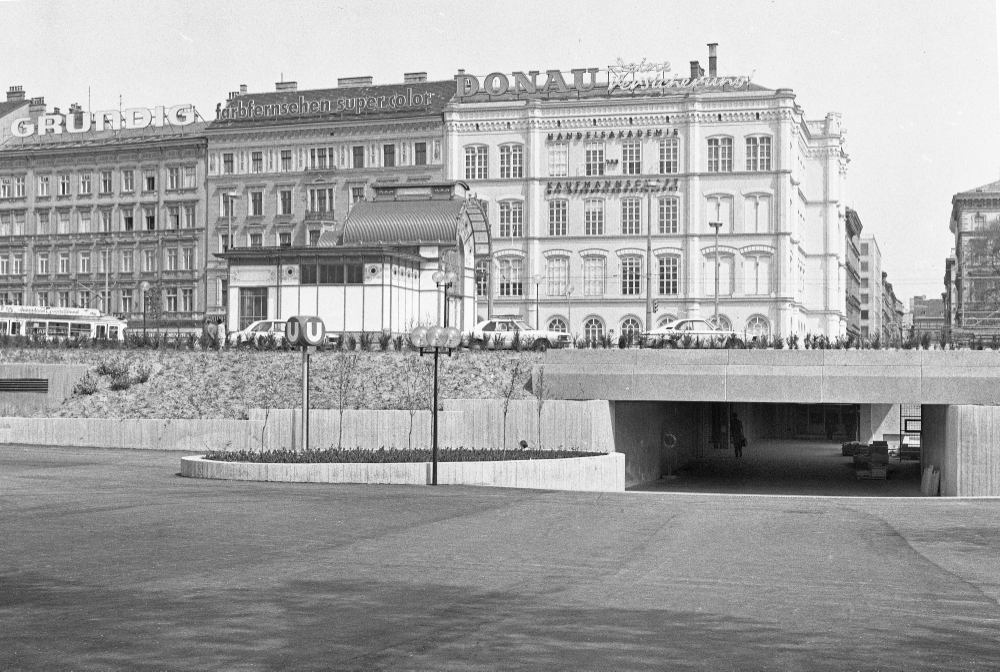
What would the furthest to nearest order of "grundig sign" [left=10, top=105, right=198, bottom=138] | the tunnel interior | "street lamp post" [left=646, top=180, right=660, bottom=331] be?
"grundig sign" [left=10, top=105, right=198, bottom=138], "street lamp post" [left=646, top=180, right=660, bottom=331], the tunnel interior

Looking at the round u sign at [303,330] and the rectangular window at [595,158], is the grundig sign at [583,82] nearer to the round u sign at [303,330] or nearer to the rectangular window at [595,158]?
the rectangular window at [595,158]

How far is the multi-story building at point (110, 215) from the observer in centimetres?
9081

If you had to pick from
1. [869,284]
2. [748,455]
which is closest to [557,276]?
[748,455]

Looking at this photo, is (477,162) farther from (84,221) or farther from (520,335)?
(520,335)

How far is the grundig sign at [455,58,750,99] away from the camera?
83.0m

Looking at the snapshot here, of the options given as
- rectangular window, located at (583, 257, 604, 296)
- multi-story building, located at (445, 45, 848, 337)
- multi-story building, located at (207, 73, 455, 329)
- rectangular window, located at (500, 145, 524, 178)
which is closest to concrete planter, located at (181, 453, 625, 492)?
multi-story building, located at (445, 45, 848, 337)

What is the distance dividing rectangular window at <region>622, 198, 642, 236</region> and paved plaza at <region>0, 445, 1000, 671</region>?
194ft

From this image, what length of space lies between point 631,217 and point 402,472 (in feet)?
186

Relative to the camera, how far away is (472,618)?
12.3 m

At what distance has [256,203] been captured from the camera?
89812 mm

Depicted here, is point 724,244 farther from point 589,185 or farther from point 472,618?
point 472,618

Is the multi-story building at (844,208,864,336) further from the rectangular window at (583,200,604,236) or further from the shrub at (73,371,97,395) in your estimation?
the shrub at (73,371,97,395)

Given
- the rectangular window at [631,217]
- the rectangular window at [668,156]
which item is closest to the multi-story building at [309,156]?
the rectangular window at [631,217]

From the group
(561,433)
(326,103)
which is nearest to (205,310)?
(326,103)
